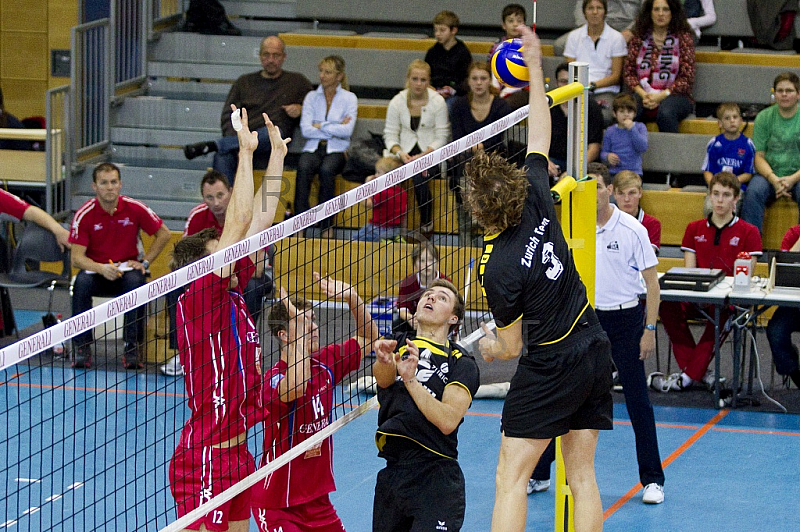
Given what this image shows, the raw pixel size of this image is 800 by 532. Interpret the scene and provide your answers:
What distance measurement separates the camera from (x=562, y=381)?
4383mm

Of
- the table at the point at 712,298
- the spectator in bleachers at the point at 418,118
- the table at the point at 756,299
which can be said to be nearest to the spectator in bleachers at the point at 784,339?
the table at the point at 756,299

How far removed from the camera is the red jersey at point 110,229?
376 inches

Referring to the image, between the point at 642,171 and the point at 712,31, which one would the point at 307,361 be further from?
Answer: the point at 712,31

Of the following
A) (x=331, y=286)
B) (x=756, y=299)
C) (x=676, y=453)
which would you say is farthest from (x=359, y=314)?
(x=756, y=299)

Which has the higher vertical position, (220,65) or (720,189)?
(220,65)

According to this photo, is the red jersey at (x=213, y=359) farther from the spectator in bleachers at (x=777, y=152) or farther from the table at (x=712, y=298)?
the spectator in bleachers at (x=777, y=152)

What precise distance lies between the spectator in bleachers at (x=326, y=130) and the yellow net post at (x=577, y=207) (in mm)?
5914

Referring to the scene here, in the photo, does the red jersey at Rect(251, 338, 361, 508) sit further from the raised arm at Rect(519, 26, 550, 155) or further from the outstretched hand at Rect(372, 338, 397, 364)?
the raised arm at Rect(519, 26, 550, 155)

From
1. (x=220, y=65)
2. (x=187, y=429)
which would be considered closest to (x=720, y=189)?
(x=187, y=429)

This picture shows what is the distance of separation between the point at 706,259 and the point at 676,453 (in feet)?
7.51

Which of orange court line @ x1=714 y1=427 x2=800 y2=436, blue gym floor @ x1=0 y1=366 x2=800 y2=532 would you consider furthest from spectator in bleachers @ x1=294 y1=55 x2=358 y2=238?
orange court line @ x1=714 y1=427 x2=800 y2=436

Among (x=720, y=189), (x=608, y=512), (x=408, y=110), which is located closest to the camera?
(x=608, y=512)

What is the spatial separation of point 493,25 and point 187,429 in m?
9.90

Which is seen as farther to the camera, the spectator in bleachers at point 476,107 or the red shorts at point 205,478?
the spectator in bleachers at point 476,107
